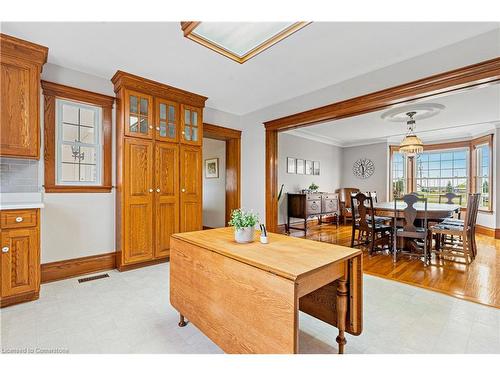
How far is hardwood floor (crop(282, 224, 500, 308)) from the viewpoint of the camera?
2.45 metres

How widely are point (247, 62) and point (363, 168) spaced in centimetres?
599

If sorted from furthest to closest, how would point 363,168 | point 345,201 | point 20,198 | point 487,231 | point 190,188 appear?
point 363,168 → point 345,201 → point 487,231 → point 190,188 → point 20,198

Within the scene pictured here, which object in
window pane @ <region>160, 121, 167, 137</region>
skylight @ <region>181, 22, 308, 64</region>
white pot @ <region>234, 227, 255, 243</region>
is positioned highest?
skylight @ <region>181, 22, 308, 64</region>

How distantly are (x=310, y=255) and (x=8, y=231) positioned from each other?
2547 millimetres

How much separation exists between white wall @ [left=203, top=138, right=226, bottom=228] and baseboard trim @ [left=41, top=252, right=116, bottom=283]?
2.40m

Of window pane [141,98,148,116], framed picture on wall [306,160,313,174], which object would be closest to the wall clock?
framed picture on wall [306,160,313,174]

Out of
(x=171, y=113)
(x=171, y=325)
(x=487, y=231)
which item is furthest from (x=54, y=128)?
(x=487, y=231)

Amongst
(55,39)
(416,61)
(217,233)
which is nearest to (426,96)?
(416,61)

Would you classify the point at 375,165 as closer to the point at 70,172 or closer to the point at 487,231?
the point at 487,231

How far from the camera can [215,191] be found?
18.2 ft

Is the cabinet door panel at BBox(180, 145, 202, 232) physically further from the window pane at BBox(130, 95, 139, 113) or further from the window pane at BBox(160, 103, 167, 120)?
the window pane at BBox(130, 95, 139, 113)

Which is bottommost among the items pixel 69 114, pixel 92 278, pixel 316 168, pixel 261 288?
pixel 92 278

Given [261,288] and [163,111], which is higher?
[163,111]

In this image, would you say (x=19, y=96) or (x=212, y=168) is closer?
(x=19, y=96)
